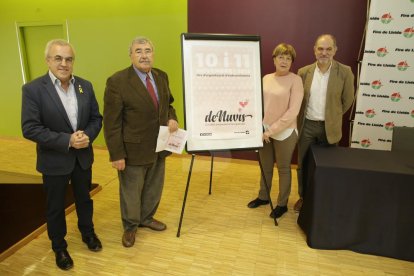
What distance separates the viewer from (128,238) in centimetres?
232

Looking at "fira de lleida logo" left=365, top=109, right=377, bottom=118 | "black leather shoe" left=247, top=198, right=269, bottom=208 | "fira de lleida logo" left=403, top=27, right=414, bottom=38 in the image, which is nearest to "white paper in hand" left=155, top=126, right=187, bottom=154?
"black leather shoe" left=247, top=198, right=269, bottom=208

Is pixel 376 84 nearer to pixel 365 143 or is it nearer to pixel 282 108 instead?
pixel 365 143

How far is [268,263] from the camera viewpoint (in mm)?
2146

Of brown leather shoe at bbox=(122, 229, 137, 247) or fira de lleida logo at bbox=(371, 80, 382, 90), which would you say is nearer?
brown leather shoe at bbox=(122, 229, 137, 247)

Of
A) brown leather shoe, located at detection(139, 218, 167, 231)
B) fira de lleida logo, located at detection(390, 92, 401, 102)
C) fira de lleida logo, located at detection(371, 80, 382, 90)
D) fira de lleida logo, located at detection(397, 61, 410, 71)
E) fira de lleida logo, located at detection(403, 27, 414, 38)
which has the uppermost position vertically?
fira de lleida logo, located at detection(403, 27, 414, 38)

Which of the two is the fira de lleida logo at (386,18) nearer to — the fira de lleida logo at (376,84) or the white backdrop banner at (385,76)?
the white backdrop banner at (385,76)

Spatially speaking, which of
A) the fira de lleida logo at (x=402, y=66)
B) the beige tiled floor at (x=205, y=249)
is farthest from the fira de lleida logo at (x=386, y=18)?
the beige tiled floor at (x=205, y=249)

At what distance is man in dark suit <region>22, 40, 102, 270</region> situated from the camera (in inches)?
70.0

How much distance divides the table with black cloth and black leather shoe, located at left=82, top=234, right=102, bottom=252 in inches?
63.0

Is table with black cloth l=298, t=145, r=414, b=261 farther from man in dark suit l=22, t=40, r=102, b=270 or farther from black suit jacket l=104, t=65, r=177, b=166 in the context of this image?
man in dark suit l=22, t=40, r=102, b=270

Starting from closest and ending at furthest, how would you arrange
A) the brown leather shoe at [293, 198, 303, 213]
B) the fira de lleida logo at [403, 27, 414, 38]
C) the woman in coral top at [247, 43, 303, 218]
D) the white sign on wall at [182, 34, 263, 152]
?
1. the white sign on wall at [182, 34, 263, 152]
2. the woman in coral top at [247, 43, 303, 218]
3. the brown leather shoe at [293, 198, 303, 213]
4. the fira de lleida logo at [403, 27, 414, 38]

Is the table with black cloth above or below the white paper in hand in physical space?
below

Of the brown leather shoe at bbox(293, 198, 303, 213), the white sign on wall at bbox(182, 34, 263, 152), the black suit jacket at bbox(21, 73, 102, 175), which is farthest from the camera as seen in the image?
the brown leather shoe at bbox(293, 198, 303, 213)

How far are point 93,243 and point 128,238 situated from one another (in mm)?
254
